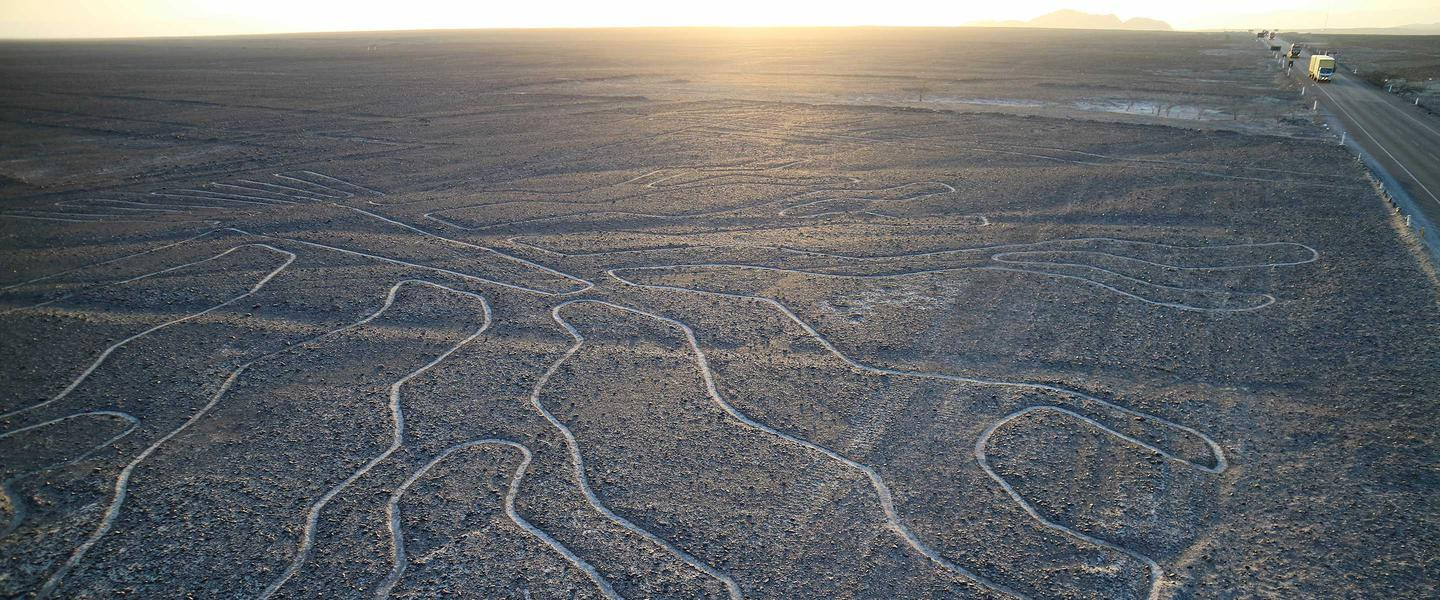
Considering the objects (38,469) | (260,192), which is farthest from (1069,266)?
(260,192)

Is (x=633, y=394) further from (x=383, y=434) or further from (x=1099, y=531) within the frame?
(x=1099, y=531)

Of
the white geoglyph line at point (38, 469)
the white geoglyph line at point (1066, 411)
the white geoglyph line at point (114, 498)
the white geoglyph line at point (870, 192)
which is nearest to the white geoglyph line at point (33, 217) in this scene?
the white geoglyph line at point (114, 498)

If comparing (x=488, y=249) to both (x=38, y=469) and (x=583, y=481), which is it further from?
(x=583, y=481)

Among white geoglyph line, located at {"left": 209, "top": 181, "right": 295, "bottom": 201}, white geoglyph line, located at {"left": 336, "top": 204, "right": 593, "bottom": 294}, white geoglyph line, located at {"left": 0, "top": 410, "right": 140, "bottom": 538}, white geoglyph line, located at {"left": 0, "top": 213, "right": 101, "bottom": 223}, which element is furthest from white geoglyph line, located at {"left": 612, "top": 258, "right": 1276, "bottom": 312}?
white geoglyph line, located at {"left": 0, "top": 213, "right": 101, "bottom": 223}

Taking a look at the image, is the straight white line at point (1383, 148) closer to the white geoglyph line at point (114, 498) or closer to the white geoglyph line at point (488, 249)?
the white geoglyph line at point (488, 249)

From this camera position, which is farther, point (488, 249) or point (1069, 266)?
point (488, 249)

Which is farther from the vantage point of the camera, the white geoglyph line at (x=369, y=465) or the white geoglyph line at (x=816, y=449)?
the white geoglyph line at (x=369, y=465)

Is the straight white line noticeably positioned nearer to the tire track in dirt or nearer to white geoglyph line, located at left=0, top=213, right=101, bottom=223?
the tire track in dirt
